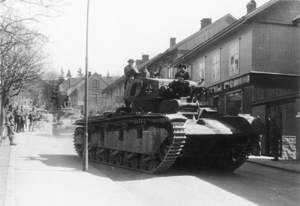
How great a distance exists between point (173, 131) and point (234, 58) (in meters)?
12.8

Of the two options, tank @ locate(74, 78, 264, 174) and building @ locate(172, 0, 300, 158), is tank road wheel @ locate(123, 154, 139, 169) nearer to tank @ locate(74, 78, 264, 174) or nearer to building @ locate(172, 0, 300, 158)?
tank @ locate(74, 78, 264, 174)

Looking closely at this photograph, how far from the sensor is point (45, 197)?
7.12 m

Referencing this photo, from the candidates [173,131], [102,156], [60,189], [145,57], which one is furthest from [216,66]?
[145,57]

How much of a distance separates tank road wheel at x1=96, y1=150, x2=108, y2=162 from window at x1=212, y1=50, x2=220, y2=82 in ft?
37.1

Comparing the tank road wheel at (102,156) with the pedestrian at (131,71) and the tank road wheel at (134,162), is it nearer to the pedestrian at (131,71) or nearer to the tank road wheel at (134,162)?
the tank road wheel at (134,162)

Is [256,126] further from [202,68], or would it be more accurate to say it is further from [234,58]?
[202,68]

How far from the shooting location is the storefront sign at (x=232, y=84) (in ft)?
65.5

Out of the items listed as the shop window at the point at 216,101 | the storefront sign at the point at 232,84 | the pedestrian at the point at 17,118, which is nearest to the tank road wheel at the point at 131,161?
the storefront sign at the point at 232,84

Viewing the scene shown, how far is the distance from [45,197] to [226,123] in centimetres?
582

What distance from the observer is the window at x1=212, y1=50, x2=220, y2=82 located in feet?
79.0

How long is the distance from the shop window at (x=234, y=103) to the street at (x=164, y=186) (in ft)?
29.3

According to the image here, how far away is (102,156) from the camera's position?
14.4 meters

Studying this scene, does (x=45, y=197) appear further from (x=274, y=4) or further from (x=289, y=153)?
(x=274, y=4)

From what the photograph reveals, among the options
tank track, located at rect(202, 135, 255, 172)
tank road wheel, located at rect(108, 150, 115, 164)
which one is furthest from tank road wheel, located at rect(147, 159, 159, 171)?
tank road wheel, located at rect(108, 150, 115, 164)
